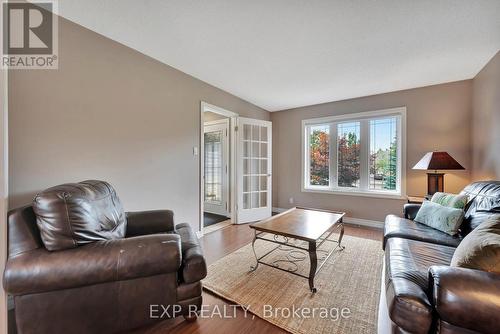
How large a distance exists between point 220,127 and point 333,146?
2308 millimetres

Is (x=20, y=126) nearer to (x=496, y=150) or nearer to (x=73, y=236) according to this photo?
(x=73, y=236)

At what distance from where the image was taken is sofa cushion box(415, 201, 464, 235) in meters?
1.83

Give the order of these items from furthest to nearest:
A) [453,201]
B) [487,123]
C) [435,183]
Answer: [435,183], [487,123], [453,201]

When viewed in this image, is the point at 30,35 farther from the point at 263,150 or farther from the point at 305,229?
the point at 263,150

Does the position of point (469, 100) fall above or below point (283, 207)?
above

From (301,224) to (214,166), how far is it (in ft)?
9.02

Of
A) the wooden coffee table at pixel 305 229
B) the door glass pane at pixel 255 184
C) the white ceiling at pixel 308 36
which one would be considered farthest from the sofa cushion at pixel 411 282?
the door glass pane at pixel 255 184

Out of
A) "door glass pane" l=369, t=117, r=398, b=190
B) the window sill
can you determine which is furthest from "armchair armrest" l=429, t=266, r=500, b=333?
"door glass pane" l=369, t=117, r=398, b=190

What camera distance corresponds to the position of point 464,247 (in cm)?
113

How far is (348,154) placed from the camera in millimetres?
3875

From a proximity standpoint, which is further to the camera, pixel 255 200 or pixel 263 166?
pixel 263 166

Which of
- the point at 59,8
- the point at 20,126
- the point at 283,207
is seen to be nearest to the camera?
the point at 20,126

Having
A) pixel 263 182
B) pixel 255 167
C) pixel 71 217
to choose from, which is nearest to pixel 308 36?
pixel 71 217

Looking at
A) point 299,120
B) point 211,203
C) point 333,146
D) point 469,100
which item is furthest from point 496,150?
point 211,203
